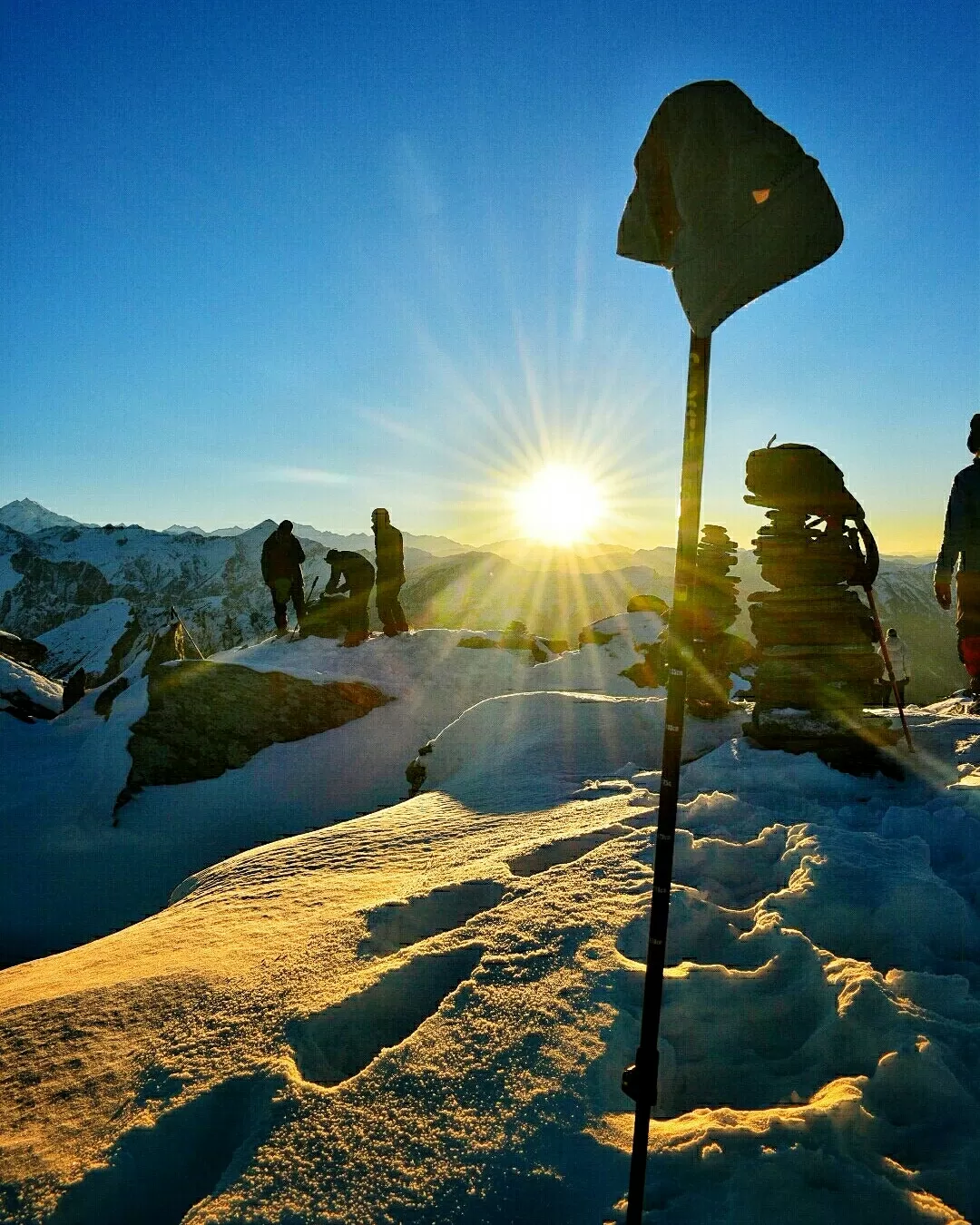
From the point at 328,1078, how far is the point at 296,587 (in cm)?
1541

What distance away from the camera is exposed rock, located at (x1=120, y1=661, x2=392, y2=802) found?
10656mm

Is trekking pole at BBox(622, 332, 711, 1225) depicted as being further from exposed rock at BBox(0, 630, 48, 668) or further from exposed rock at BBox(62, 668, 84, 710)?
exposed rock at BBox(0, 630, 48, 668)

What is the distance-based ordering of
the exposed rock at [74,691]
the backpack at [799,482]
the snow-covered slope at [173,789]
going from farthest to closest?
the exposed rock at [74,691] < the snow-covered slope at [173,789] < the backpack at [799,482]

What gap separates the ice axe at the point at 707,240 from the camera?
153 cm

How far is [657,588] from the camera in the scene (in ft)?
218

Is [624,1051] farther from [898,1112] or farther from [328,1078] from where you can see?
[328,1078]

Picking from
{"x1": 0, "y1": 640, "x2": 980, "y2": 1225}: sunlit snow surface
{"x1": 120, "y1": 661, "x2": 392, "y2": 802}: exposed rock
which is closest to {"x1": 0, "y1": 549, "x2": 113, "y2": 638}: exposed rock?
{"x1": 120, "y1": 661, "x2": 392, "y2": 802}: exposed rock

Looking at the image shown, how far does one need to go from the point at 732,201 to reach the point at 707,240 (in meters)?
0.09

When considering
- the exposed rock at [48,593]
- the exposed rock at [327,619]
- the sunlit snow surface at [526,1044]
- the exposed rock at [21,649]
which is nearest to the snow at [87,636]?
the exposed rock at [21,649]

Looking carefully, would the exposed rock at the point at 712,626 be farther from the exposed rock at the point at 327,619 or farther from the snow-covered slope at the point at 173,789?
the exposed rock at the point at 327,619

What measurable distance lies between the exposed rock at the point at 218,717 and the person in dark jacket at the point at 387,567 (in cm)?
389

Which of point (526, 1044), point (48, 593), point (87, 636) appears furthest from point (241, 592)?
point (526, 1044)

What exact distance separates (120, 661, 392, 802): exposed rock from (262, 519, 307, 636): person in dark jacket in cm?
430

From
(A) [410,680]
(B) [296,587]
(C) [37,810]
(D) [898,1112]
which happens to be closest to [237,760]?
(C) [37,810]
